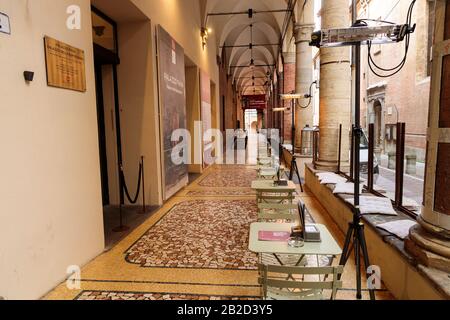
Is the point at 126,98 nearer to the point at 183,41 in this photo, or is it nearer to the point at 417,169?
the point at 183,41

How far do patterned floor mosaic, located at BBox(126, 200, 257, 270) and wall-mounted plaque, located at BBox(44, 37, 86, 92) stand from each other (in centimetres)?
191

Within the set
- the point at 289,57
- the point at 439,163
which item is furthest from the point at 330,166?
the point at 289,57

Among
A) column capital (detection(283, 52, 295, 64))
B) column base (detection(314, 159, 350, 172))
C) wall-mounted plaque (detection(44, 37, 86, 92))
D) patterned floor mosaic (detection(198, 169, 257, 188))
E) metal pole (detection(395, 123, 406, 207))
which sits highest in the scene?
column capital (detection(283, 52, 295, 64))

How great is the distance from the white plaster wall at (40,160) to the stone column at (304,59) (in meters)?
7.90

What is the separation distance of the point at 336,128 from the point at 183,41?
4365 mm

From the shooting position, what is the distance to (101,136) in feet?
18.3

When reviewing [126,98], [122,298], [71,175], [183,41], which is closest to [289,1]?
[183,41]

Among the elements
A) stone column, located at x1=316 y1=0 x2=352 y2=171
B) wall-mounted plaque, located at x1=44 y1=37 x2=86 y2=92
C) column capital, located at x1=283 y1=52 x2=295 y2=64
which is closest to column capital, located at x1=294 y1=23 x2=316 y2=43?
stone column, located at x1=316 y1=0 x2=352 y2=171

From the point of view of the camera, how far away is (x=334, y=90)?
5.79 m

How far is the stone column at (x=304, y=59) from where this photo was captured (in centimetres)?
1000

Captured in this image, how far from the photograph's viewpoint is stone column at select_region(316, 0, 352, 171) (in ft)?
18.1

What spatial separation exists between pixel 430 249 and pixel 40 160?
3.04 m

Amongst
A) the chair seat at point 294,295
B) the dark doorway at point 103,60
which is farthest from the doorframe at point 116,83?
the chair seat at point 294,295

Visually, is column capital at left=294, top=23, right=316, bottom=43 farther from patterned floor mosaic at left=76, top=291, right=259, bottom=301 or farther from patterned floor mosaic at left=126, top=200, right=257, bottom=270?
patterned floor mosaic at left=76, top=291, right=259, bottom=301
